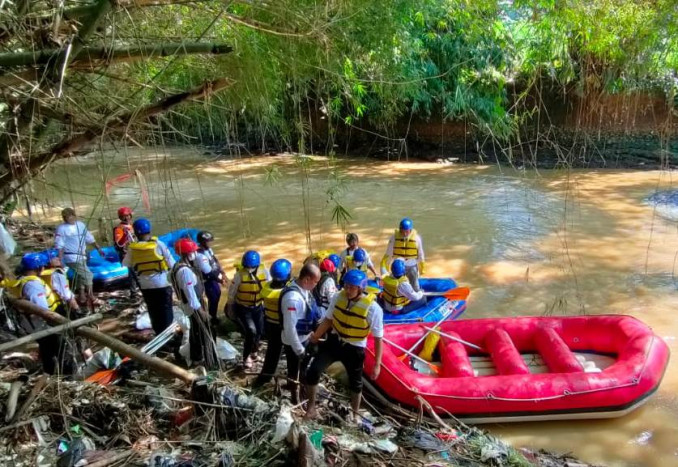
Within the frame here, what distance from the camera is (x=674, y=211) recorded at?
10789 mm

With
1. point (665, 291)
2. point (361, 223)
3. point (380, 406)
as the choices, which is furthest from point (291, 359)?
point (361, 223)

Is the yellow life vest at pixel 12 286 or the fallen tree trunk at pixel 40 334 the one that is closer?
the fallen tree trunk at pixel 40 334

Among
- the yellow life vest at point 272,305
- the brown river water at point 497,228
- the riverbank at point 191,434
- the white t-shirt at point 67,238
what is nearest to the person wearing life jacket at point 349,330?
the riverbank at point 191,434

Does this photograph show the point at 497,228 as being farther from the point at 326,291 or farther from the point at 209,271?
Result: the point at 209,271

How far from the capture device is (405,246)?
6414 millimetres

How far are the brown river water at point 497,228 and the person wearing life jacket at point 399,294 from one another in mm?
1185

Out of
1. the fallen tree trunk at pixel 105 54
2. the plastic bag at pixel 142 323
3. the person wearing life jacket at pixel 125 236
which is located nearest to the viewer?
the fallen tree trunk at pixel 105 54

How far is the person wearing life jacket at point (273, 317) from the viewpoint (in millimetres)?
4145

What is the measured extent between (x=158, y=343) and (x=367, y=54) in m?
3.12

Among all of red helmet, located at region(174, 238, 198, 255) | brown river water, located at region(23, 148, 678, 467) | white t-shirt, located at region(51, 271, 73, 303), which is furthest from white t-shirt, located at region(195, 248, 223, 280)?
white t-shirt, located at region(51, 271, 73, 303)

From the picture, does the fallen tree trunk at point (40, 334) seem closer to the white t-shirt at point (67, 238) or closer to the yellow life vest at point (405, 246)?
the white t-shirt at point (67, 238)

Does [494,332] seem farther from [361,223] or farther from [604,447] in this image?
[361,223]

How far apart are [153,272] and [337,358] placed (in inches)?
84.5

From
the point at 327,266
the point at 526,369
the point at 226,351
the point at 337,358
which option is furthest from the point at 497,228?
the point at 337,358
